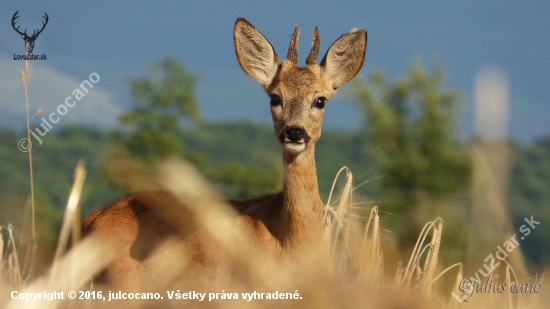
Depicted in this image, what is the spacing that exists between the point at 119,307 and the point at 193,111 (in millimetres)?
40135

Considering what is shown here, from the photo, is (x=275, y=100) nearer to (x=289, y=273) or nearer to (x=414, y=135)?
(x=289, y=273)

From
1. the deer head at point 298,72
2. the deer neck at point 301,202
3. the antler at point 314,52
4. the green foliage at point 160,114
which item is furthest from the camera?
the green foliage at point 160,114

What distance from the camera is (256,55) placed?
757 cm

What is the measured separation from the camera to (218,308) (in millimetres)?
2893

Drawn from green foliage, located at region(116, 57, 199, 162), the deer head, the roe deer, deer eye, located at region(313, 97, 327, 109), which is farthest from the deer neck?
green foliage, located at region(116, 57, 199, 162)

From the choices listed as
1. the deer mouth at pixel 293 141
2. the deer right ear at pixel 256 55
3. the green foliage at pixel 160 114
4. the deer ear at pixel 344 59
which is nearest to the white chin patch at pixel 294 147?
the deer mouth at pixel 293 141

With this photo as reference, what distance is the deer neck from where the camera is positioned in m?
6.27

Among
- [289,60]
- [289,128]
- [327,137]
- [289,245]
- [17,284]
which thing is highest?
[289,60]

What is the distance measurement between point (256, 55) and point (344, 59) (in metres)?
0.98

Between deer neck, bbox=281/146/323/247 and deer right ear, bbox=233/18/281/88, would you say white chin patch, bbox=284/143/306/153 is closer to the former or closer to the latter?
deer neck, bbox=281/146/323/247

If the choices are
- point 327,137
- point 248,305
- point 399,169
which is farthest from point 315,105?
point 327,137

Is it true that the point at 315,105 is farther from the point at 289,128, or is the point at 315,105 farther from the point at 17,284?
the point at 17,284

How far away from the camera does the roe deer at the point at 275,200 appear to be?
634 centimetres

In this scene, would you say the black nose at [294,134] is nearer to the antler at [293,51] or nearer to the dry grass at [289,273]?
the dry grass at [289,273]
